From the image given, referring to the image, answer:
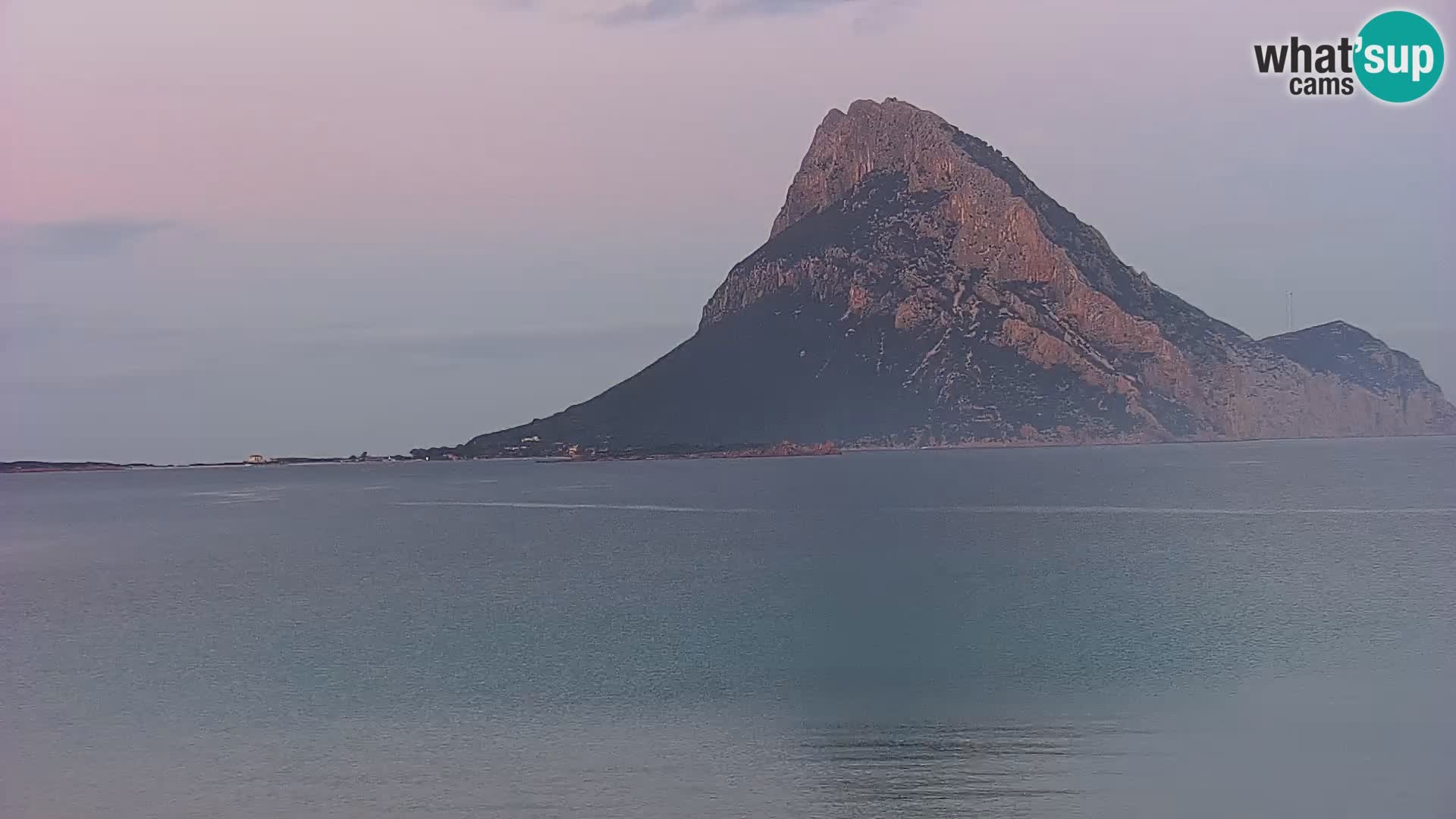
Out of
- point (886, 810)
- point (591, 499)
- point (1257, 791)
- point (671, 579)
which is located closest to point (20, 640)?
Result: point (671, 579)

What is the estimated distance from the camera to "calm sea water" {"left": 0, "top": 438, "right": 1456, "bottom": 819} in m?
21.9

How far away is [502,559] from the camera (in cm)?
6588

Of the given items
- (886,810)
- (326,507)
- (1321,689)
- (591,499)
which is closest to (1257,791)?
(886,810)

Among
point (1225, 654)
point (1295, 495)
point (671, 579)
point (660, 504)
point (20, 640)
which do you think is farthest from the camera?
point (660, 504)

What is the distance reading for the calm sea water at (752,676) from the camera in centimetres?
2186

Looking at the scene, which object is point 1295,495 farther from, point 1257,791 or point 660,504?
point 1257,791

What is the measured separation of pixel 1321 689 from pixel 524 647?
19.9 meters

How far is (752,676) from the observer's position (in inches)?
1243

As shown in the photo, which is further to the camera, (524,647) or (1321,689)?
(524,647)

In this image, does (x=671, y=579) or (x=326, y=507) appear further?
(x=326, y=507)

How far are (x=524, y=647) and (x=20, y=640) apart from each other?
55.5ft

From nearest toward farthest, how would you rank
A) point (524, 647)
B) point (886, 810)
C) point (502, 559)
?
point (886, 810), point (524, 647), point (502, 559)

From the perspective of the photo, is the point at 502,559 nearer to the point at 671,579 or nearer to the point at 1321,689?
the point at 671,579

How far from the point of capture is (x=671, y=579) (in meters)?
54.1
